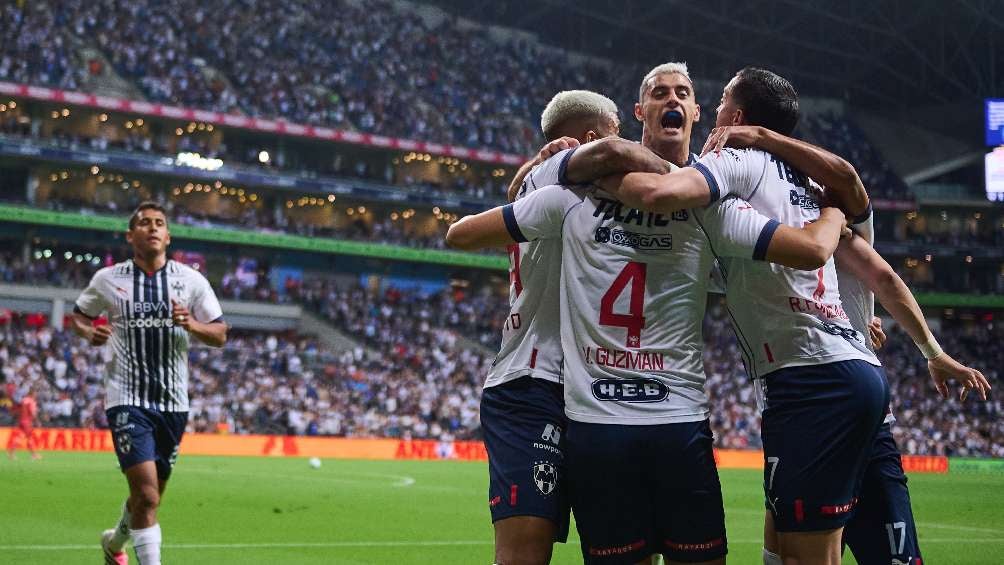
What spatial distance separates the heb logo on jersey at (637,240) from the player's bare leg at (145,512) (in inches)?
189

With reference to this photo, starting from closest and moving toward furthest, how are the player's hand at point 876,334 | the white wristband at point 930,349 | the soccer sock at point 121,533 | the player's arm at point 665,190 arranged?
the player's arm at point 665,190, the white wristband at point 930,349, the player's hand at point 876,334, the soccer sock at point 121,533

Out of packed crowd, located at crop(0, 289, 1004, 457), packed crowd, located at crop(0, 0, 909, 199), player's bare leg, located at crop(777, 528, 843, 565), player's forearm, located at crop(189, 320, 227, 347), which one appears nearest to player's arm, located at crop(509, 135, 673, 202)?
player's bare leg, located at crop(777, 528, 843, 565)

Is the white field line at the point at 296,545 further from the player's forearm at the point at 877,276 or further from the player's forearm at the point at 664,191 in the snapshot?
the player's forearm at the point at 664,191

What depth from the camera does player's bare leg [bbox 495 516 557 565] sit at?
16.0ft

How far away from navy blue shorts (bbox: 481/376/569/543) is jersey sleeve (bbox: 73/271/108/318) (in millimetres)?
5125

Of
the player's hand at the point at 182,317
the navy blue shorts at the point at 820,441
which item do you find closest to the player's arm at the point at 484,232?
the navy blue shorts at the point at 820,441

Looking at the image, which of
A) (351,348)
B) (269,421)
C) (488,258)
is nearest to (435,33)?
(488,258)

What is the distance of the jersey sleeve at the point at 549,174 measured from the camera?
4.75m

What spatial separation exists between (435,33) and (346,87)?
887cm

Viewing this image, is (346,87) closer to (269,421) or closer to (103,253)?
(103,253)

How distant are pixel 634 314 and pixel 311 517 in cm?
1157

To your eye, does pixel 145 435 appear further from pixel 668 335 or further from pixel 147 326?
pixel 668 335

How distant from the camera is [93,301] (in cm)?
933

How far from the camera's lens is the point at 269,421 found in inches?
1580
